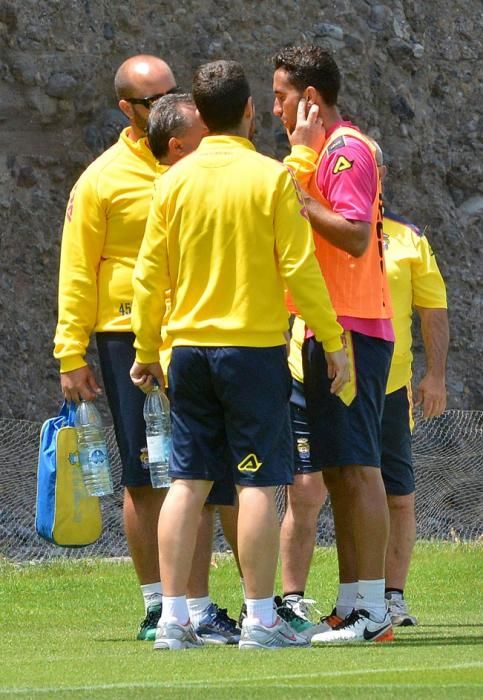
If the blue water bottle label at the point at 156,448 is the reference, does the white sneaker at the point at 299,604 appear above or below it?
below

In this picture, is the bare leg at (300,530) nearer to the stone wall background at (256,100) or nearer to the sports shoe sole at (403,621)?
the sports shoe sole at (403,621)

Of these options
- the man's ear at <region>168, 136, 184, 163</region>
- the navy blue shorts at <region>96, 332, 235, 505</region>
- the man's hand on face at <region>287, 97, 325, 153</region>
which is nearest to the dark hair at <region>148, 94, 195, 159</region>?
the man's ear at <region>168, 136, 184, 163</region>

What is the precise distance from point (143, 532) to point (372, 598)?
37.5 inches

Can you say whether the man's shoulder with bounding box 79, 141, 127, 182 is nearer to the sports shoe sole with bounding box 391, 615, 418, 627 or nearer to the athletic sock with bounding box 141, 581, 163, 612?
the athletic sock with bounding box 141, 581, 163, 612

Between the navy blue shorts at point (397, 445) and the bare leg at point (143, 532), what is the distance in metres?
1.27

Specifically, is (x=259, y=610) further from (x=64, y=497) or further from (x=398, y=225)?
(x=398, y=225)

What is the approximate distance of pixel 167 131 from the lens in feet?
19.4

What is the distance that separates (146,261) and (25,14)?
19.9ft

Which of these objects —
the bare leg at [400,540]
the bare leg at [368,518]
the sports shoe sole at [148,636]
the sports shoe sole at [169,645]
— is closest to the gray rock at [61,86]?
the bare leg at [400,540]

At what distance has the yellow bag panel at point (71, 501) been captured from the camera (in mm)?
6016

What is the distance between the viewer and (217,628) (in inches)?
225

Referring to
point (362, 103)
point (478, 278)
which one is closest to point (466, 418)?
point (478, 278)

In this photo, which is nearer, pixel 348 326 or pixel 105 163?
pixel 348 326

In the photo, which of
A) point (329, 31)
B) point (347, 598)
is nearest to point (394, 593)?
point (347, 598)
